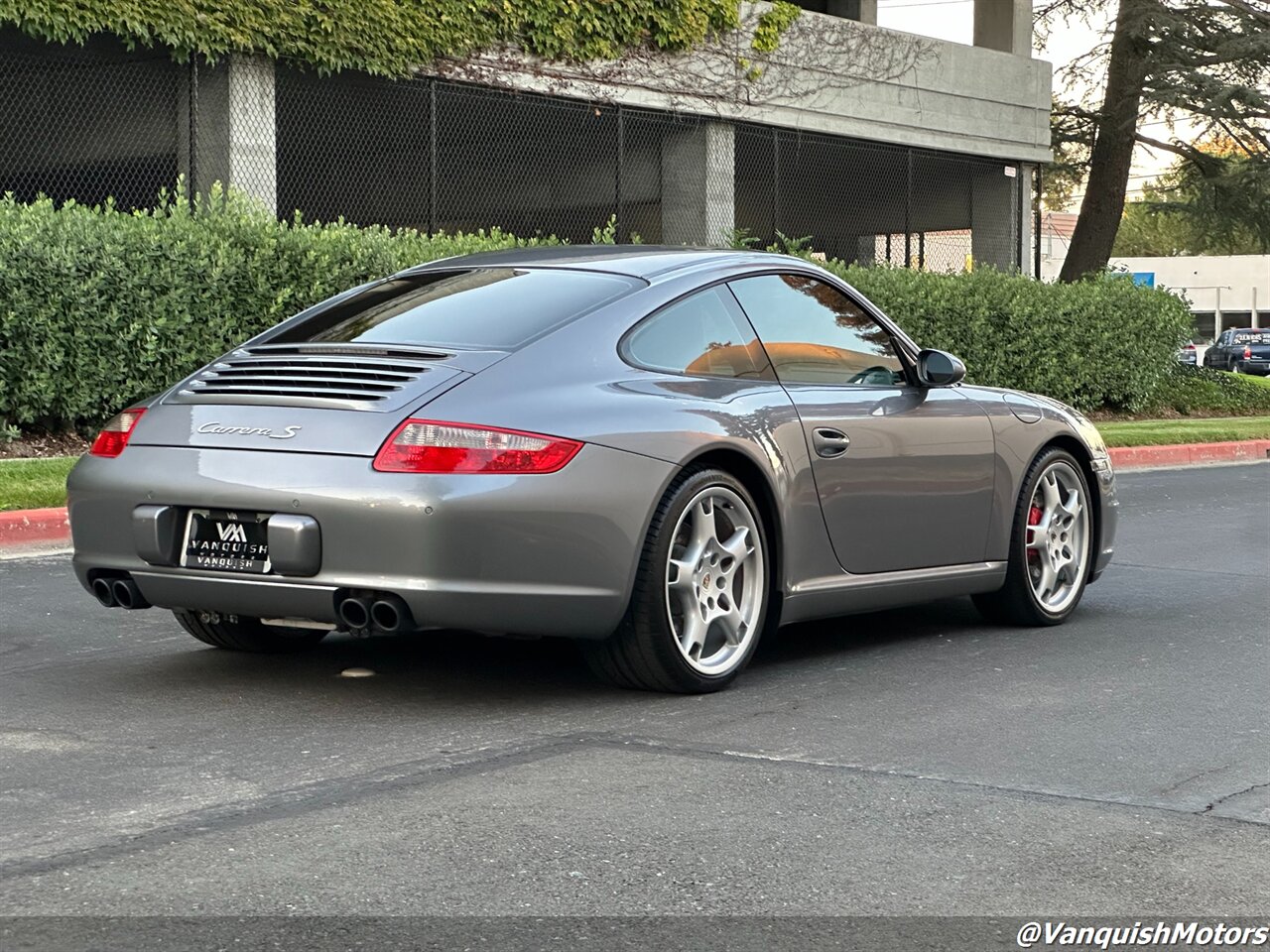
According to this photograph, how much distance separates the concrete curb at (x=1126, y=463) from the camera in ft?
32.5

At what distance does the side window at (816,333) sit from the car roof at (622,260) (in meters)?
0.12

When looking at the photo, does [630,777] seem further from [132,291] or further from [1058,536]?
[132,291]

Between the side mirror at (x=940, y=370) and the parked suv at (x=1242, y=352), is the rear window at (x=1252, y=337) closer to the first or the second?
the parked suv at (x=1242, y=352)

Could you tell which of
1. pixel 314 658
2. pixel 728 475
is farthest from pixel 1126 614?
pixel 314 658

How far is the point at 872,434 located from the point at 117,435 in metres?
2.62

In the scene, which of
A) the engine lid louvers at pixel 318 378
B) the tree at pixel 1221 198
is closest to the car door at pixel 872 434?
the engine lid louvers at pixel 318 378

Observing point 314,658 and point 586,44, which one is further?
point 586,44

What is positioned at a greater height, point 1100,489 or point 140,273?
point 140,273

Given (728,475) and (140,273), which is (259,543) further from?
(140,273)

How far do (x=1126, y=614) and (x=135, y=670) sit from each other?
4210 mm

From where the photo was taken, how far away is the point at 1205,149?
34.0 m

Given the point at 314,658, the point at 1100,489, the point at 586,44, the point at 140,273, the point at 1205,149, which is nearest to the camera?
the point at 314,658

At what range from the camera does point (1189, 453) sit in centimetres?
1969

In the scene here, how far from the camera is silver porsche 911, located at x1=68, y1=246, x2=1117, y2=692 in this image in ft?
17.5
